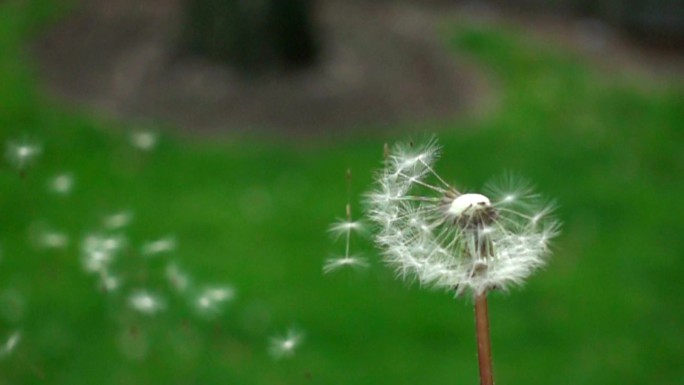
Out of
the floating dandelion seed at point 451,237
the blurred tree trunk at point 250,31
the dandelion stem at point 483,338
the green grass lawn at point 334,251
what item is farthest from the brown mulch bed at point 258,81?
the dandelion stem at point 483,338

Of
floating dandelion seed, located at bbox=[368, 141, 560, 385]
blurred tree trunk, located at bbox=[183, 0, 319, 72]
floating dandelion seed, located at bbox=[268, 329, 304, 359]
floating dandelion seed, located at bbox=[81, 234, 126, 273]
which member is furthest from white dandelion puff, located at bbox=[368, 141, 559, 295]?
blurred tree trunk, located at bbox=[183, 0, 319, 72]

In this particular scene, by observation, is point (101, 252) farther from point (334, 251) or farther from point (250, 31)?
point (250, 31)

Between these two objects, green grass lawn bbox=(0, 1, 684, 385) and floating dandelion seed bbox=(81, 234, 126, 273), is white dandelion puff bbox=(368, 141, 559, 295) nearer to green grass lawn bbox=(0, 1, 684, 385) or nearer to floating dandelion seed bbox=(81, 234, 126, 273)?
floating dandelion seed bbox=(81, 234, 126, 273)

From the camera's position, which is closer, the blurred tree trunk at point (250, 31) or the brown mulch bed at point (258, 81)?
the brown mulch bed at point (258, 81)

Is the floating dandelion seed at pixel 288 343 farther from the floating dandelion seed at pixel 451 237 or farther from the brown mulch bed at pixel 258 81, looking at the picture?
the brown mulch bed at pixel 258 81

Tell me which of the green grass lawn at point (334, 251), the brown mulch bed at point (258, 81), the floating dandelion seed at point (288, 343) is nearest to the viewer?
the floating dandelion seed at point (288, 343)

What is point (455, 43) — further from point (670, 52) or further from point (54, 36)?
point (54, 36)

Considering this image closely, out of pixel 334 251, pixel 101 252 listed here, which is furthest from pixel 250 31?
pixel 101 252
